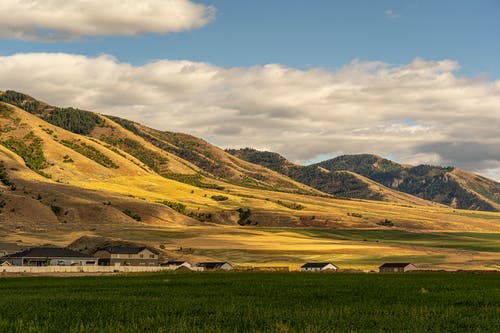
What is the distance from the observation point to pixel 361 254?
18812 cm

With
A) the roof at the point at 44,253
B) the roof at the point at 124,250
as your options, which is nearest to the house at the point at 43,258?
the roof at the point at 44,253

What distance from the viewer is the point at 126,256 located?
16100 cm

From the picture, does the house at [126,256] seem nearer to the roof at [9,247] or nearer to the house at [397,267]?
the roof at [9,247]

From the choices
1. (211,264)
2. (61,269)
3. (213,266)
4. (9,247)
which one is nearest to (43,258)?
(9,247)

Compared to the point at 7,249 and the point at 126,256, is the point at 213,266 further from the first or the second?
the point at 7,249

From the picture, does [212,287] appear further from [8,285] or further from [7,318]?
[7,318]

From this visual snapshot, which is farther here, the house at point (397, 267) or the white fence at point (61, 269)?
the house at point (397, 267)

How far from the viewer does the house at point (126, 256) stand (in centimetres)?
15950

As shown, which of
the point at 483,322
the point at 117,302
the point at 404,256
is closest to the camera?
the point at 483,322

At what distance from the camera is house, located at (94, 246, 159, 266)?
15950 cm

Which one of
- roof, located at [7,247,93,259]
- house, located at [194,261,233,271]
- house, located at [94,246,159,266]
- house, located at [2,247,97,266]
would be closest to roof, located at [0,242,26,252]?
house, located at [2,247,97,266]

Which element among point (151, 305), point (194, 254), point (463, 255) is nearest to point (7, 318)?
point (151, 305)

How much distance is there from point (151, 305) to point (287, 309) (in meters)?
9.91

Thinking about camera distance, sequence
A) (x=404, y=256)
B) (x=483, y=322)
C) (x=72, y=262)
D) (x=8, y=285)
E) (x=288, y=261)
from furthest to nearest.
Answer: (x=404, y=256) < (x=288, y=261) < (x=72, y=262) < (x=8, y=285) < (x=483, y=322)
